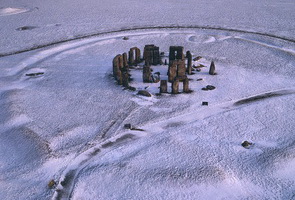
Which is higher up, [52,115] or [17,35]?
[17,35]

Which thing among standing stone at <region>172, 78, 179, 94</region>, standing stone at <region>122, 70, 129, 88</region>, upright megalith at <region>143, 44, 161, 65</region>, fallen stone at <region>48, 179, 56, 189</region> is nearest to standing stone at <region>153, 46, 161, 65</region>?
upright megalith at <region>143, 44, 161, 65</region>

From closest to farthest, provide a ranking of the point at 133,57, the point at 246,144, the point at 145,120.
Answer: the point at 246,144 → the point at 145,120 → the point at 133,57

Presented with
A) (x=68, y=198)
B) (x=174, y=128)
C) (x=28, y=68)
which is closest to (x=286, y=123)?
(x=174, y=128)

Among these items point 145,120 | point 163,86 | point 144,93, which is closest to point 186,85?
point 163,86

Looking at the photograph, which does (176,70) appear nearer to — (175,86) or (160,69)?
(175,86)

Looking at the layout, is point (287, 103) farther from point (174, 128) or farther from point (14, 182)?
point (14, 182)

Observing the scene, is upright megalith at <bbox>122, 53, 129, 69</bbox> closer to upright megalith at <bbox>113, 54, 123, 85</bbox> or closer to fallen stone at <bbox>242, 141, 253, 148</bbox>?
upright megalith at <bbox>113, 54, 123, 85</bbox>

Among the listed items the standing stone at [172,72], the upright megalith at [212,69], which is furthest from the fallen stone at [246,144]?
the upright megalith at [212,69]
